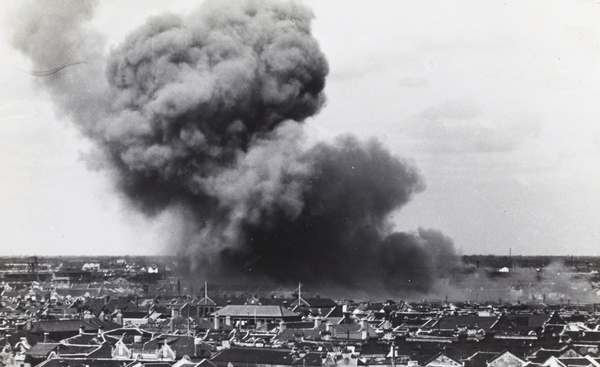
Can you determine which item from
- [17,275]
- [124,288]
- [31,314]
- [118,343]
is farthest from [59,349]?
[17,275]

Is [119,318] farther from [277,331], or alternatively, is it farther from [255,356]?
[255,356]

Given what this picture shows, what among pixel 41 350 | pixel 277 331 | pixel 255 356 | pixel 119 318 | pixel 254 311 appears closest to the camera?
pixel 255 356

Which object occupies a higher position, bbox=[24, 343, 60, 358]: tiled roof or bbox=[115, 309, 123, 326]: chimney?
bbox=[115, 309, 123, 326]: chimney

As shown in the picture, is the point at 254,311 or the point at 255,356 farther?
the point at 254,311

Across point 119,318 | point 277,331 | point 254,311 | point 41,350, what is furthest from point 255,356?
point 119,318

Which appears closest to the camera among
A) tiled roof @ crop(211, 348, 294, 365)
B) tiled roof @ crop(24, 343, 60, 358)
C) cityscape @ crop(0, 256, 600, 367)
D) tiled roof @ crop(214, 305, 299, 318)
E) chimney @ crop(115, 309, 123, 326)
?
cityscape @ crop(0, 256, 600, 367)

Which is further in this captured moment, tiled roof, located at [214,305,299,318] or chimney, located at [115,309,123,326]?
chimney, located at [115,309,123,326]

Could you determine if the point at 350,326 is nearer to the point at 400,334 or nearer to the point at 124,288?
the point at 400,334

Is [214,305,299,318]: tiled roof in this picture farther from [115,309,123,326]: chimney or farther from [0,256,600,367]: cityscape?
[115,309,123,326]: chimney

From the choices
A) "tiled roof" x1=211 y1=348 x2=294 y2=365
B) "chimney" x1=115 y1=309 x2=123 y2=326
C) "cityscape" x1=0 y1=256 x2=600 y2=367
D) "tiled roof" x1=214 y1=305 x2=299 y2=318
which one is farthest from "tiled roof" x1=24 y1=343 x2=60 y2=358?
"chimney" x1=115 y1=309 x2=123 y2=326

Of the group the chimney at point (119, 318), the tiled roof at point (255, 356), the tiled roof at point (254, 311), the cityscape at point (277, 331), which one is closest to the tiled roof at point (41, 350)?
the cityscape at point (277, 331)

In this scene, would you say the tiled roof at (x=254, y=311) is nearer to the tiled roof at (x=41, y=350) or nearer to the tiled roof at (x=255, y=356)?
the tiled roof at (x=255, y=356)
